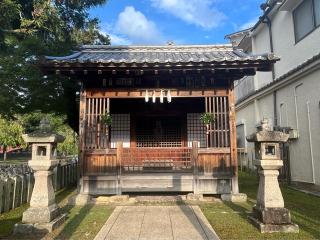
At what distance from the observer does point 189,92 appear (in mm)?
11695

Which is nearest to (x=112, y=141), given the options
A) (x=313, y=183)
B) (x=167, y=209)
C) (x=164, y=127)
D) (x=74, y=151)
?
(x=164, y=127)

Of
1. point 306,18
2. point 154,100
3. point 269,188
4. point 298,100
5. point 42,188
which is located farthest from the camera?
point 306,18

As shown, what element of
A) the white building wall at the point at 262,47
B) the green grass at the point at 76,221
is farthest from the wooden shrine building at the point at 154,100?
the white building wall at the point at 262,47

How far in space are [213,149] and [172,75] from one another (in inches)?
122

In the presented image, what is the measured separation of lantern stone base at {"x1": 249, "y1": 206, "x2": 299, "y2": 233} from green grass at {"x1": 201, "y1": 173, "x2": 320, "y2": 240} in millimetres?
146

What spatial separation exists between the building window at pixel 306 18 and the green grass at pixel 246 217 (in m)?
7.24

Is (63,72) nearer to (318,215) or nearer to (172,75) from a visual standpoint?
(172,75)

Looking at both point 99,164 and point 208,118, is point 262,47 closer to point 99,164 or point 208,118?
point 208,118

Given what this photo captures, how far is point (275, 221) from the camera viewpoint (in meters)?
7.08

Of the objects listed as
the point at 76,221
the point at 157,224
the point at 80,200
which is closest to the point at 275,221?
the point at 157,224

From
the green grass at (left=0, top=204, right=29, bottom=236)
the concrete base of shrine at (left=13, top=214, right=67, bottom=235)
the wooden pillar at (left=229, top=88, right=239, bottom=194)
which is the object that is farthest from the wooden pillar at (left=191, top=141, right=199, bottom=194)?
the green grass at (left=0, top=204, right=29, bottom=236)

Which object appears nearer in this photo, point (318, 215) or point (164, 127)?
point (318, 215)

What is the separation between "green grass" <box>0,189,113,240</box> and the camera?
22.8 feet

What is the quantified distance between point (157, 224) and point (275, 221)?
Answer: 2759mm
